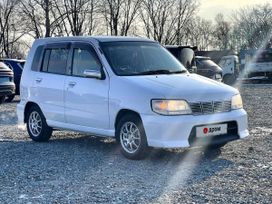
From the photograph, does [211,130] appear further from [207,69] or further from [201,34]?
[201,34]

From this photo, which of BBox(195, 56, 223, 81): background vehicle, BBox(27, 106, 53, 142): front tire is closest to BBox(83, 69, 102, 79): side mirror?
BBox(27, 106, 53, 142): front tire

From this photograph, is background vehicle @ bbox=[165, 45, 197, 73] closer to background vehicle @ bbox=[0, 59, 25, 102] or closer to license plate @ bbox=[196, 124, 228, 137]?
background vehicle @ bbox=[0, 59, 25, 102]

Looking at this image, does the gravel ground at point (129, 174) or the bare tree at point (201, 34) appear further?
the bare tree at point (201, 34)

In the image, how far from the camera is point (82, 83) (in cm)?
820

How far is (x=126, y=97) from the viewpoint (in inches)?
290

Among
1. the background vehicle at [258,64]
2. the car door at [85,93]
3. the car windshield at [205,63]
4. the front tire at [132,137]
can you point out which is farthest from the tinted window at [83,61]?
the background vehicle at [258,64]

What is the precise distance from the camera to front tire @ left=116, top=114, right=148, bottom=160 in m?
7.23

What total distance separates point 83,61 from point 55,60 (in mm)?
871

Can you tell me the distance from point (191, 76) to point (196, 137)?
4.37 ft

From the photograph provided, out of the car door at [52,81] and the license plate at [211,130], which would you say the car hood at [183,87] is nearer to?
the license plate at [211,130]

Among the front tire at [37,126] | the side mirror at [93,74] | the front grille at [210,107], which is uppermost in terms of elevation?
the side mirror at [93,74]

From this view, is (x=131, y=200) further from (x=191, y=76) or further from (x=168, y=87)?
(x=191, y=76)

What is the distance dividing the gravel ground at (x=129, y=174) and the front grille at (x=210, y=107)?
71cm

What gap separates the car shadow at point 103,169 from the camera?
5.80 m
